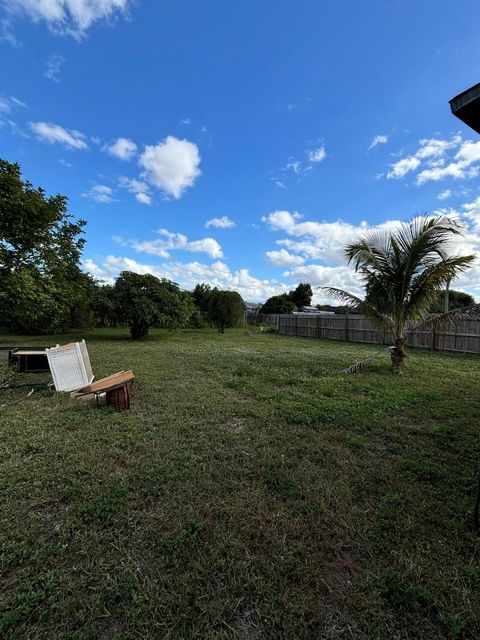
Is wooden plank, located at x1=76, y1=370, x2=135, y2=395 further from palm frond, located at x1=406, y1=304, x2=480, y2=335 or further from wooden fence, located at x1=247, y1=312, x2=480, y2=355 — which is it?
wooden fence, located at x1=247, y1=312, x2=480, y2=355

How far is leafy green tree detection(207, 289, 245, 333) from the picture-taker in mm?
18625

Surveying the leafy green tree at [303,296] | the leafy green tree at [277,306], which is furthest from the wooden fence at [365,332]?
the leafy green tree at [303,296]

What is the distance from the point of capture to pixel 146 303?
1402cm

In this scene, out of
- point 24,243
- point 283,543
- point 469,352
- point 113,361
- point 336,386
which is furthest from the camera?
point 469,352

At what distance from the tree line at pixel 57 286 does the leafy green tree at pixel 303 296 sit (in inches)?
979

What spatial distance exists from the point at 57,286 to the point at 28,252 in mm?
1507

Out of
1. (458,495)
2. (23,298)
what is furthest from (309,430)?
(23,298)

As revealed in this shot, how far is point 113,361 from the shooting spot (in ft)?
27.2

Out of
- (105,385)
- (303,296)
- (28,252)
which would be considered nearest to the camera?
(105,385)

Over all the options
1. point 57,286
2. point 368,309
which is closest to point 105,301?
point 57,286

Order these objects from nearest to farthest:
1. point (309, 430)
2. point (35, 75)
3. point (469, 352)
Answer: point (309, 430), point (35, 75), point (469, 352)

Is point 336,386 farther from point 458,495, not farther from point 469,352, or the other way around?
point 469,352

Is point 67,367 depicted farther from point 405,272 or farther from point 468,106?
point 405,272

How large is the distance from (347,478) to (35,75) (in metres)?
11.5
